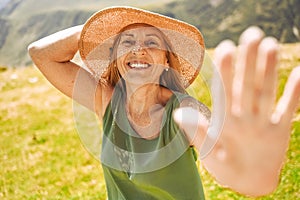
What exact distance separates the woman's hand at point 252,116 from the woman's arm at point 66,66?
2.42 metres

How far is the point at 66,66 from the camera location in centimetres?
468

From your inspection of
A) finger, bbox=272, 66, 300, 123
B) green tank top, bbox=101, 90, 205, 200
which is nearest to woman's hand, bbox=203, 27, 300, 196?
finger, bbox=272, 66, 300, 123

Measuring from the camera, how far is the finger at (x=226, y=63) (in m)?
1.86

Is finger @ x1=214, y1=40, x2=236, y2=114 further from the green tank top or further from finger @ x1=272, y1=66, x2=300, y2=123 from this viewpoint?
the green tank top

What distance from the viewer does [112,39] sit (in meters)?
4.70

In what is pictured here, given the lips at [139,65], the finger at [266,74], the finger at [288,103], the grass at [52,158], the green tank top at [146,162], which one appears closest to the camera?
the finger at [266,74]

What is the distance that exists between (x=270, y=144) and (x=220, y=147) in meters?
0.24

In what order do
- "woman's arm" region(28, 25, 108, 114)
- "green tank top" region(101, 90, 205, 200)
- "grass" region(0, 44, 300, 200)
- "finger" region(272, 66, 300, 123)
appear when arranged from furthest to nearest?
"grass" region(0, 44, 300, 200) < "woman's arm" region(28, 25, 108, 114) < "green tank top" region(101, 90, 205, 200) < "finger" region(272, 66, 300, 123)

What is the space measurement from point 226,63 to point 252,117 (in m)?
0.28

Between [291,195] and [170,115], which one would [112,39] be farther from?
[291,195]

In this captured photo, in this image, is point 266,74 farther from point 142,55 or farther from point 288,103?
→ point 142,55

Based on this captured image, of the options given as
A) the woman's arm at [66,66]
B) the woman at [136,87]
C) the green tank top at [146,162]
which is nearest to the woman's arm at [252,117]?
the woman at [136,87]

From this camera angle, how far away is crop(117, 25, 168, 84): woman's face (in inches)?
163

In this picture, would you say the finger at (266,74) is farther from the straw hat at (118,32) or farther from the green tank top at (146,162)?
the straw hat at (118,32)
